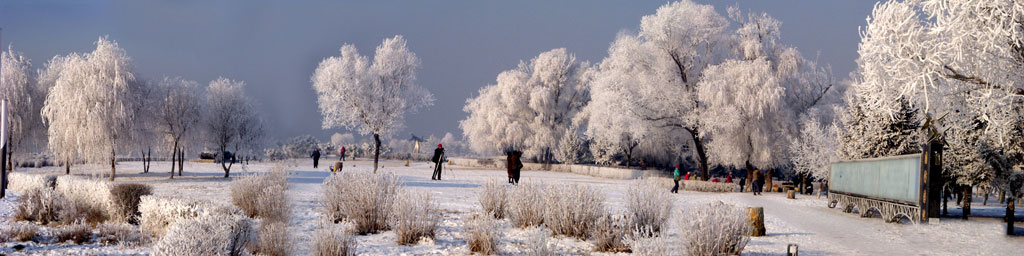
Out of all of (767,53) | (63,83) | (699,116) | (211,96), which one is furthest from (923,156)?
(211,96)

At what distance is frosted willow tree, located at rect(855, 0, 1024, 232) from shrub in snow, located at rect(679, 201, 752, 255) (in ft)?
14.8

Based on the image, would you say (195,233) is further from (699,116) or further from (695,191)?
(699,116)

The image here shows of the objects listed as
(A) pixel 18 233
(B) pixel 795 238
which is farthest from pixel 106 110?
(B) pixel 795 238

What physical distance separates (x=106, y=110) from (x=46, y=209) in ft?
49.2

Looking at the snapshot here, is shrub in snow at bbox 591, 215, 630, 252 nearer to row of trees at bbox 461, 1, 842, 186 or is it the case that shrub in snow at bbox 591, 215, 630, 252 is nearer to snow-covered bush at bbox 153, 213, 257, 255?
snow-covered bush at bbox 153, 213, 257, 255

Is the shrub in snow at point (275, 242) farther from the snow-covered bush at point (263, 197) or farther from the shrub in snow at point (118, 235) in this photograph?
the snow-covered bush at point (263, 197)

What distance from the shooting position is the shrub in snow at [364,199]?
12422 millimetres

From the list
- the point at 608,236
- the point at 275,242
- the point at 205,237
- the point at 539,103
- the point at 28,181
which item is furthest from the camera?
the point at 539,103

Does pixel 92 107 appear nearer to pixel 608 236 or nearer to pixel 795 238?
pixel 608 236

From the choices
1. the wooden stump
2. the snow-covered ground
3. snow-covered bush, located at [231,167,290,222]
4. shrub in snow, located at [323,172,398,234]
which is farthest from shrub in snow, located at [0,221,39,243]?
the wooden stump

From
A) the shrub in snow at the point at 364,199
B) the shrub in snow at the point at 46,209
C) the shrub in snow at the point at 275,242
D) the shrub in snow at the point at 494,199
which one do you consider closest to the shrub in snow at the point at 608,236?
the shrub in snow at the point at 494,199

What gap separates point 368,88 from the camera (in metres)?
41.0

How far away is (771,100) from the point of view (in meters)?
32.6

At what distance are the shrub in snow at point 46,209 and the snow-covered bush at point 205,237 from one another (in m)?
6.83
